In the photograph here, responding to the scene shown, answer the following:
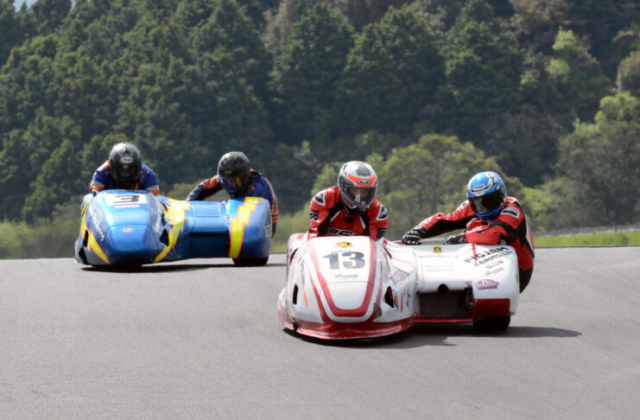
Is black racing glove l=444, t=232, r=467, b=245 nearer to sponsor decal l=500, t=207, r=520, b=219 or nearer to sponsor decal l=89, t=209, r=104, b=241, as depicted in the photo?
sponsor decal l=500, t=207, r=520, b=219

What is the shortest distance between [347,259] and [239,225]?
754cm

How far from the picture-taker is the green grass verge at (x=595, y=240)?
46406 mm

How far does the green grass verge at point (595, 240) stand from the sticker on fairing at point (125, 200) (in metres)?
30.4

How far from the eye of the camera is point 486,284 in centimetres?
1120

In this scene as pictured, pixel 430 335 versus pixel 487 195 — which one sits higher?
pixel 487 195

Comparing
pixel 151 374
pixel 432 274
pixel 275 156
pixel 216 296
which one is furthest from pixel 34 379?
pixel 275 156

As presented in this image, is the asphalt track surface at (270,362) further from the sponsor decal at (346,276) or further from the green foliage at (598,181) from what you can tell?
the green foliage at (598,181)

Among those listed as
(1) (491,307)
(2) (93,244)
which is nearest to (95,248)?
(2) (93,244)

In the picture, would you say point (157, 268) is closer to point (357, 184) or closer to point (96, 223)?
point (96, 223)

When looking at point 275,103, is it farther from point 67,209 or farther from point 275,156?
point 67,209

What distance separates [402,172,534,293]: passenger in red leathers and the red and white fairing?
20 cm

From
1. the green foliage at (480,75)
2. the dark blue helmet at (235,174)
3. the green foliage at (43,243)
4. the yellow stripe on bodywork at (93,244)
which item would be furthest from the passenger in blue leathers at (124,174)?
the green foliage at (480,75)

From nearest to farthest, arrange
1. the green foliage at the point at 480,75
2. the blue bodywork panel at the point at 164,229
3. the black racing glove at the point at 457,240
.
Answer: the black racing glove at the point at 457,240 → the blue bodywork panel at the point at 164,229 → the green foliage at the point at 480,75

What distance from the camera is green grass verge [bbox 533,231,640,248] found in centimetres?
4641
